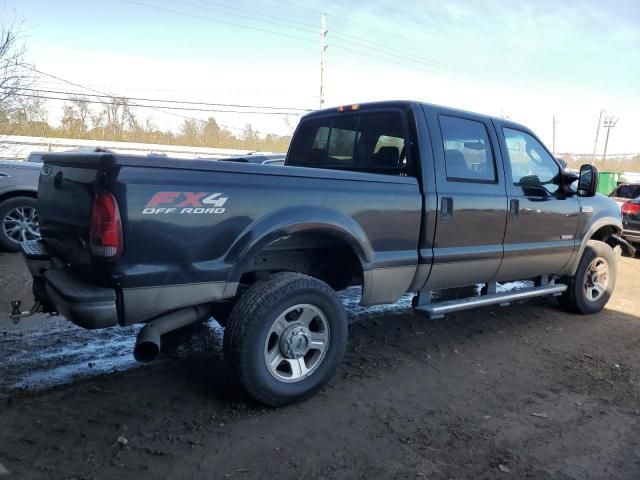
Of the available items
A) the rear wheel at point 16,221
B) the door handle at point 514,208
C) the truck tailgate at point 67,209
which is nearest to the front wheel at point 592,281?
the door handle at point 514,208

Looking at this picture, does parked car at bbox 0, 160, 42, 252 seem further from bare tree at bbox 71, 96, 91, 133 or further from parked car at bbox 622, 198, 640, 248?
bare tree at bbox 71, 96, 91, 133

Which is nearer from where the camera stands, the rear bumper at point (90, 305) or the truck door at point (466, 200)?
the rear bumper at point (90, 305)

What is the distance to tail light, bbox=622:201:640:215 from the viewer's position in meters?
10.4

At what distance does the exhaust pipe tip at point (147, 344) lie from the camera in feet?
9.63

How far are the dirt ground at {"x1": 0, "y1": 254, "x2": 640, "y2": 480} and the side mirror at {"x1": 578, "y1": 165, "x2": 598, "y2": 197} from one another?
158 centimetres

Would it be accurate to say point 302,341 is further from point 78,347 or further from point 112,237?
point 78,347

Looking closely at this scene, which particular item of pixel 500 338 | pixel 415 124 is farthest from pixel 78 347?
pixel 500 338

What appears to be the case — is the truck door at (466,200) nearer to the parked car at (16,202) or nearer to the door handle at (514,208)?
the door handle at (514,208)

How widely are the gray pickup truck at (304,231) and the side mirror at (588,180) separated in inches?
0.7

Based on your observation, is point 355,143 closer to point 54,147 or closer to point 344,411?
point 344,411

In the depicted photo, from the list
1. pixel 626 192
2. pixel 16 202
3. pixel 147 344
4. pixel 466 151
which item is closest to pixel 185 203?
pixel 147 344

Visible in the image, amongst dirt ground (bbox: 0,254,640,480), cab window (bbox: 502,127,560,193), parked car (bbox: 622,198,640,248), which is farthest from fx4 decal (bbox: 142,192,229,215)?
parked car (bbox: 622,198,640,248)

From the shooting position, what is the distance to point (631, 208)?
10484 millimetres

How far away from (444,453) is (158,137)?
36981mm
